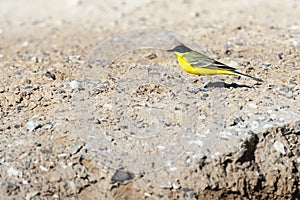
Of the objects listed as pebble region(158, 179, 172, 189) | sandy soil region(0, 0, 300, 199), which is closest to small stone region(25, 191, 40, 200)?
sandy soil region(0, 0, 300, 199)

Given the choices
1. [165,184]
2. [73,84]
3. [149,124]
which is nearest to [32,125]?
[73,84]

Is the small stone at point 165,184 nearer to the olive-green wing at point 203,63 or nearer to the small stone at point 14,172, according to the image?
the small stone at point 14,172

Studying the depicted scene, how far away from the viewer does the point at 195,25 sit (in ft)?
29.2

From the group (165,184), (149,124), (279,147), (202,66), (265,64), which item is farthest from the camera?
(265,64)

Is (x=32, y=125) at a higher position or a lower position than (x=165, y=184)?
higher

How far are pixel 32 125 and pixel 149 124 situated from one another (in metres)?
1.06

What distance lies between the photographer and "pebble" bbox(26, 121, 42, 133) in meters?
5.32

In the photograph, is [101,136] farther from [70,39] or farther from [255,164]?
[70,39]

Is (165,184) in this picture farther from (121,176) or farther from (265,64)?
(265,64)

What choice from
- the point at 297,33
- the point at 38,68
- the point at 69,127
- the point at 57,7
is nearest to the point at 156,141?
the point at 69,127

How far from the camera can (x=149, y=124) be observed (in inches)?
209

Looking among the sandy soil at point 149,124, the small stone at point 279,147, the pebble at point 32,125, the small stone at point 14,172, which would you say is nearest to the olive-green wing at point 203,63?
the sandy soil at point 149,124

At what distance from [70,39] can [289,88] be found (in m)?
3.80

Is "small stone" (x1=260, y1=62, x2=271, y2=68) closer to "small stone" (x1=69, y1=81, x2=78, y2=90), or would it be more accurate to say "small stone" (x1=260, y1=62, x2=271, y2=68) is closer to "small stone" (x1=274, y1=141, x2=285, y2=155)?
"small stone" (x1=274, y1=141, x2=285, y2=155)
